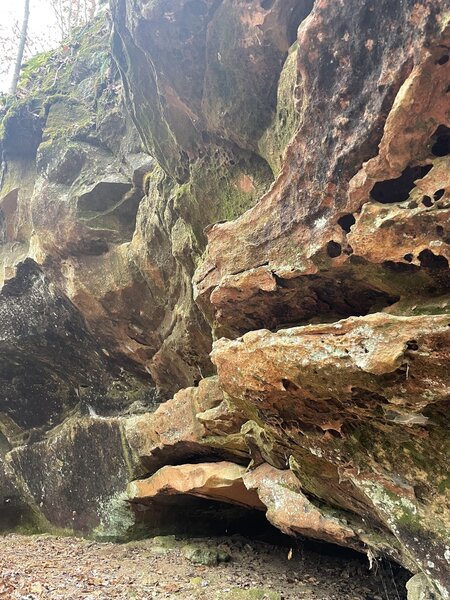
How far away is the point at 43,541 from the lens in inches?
496

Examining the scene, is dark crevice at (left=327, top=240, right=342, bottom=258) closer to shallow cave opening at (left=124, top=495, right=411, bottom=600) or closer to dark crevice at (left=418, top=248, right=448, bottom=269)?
dark crevice at (left=418, top=248, right=448, bottom=269)

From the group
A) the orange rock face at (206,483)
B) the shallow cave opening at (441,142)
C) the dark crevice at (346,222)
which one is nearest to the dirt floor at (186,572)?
the orange rock face at (206,483)

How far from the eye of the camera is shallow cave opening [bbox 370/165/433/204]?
5.51 metres

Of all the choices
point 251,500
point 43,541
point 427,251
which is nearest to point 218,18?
point 427,251

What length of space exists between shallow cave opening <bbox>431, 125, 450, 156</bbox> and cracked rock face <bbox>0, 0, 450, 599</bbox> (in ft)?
0.27

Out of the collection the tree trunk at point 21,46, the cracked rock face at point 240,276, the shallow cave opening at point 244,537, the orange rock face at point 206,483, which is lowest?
the shallow cave opening at point 244,537

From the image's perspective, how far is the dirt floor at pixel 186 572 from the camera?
804 cm

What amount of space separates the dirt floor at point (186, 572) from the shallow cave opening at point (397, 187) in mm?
6715

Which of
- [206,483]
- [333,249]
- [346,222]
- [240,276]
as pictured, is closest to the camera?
[346,222]

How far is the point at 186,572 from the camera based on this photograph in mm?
9367

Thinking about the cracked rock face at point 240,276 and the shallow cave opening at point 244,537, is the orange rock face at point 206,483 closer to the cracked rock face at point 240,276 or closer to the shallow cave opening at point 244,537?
Answer: the cracked rock face at point 240,276

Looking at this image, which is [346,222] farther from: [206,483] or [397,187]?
[206,483]

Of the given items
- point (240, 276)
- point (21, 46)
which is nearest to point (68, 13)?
point (21, 46)

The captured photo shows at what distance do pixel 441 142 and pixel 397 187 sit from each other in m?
0.71
